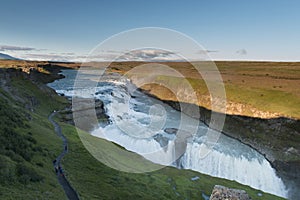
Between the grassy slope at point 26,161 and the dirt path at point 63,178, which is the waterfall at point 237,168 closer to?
the dirt path at point 63,178

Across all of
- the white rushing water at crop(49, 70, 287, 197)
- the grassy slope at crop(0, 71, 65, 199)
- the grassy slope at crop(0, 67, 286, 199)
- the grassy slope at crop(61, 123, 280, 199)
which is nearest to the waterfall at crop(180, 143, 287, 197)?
the white rushing water at crop(49, 70, 287, 197)

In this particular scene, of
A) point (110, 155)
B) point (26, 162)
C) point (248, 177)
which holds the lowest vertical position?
point (248, 177)

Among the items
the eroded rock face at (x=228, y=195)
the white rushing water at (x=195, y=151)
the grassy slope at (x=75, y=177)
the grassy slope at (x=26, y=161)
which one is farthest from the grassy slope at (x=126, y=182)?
the eroded rock face at (x=228, y=195)

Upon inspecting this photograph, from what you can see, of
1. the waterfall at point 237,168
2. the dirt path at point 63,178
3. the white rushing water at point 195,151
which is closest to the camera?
the dirt path at point 63,178

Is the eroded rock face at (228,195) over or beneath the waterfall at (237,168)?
over

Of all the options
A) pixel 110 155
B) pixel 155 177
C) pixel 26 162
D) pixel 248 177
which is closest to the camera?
pixel 26 162

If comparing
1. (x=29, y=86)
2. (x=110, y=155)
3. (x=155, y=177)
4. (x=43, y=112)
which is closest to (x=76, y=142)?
(x=110, y=155)

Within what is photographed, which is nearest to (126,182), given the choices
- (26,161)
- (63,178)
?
(63,178)

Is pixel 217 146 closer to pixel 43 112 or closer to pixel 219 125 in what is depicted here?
pixel 219 125

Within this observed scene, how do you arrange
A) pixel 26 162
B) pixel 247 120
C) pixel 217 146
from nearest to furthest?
pixel 26 162
pixel 217 146
pixel 247 120

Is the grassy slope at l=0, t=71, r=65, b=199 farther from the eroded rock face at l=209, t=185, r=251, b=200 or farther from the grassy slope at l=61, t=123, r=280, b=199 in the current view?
the eroded rock face at l=209, t=185, r=251, b=200

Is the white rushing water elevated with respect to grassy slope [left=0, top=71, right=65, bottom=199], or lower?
lower
